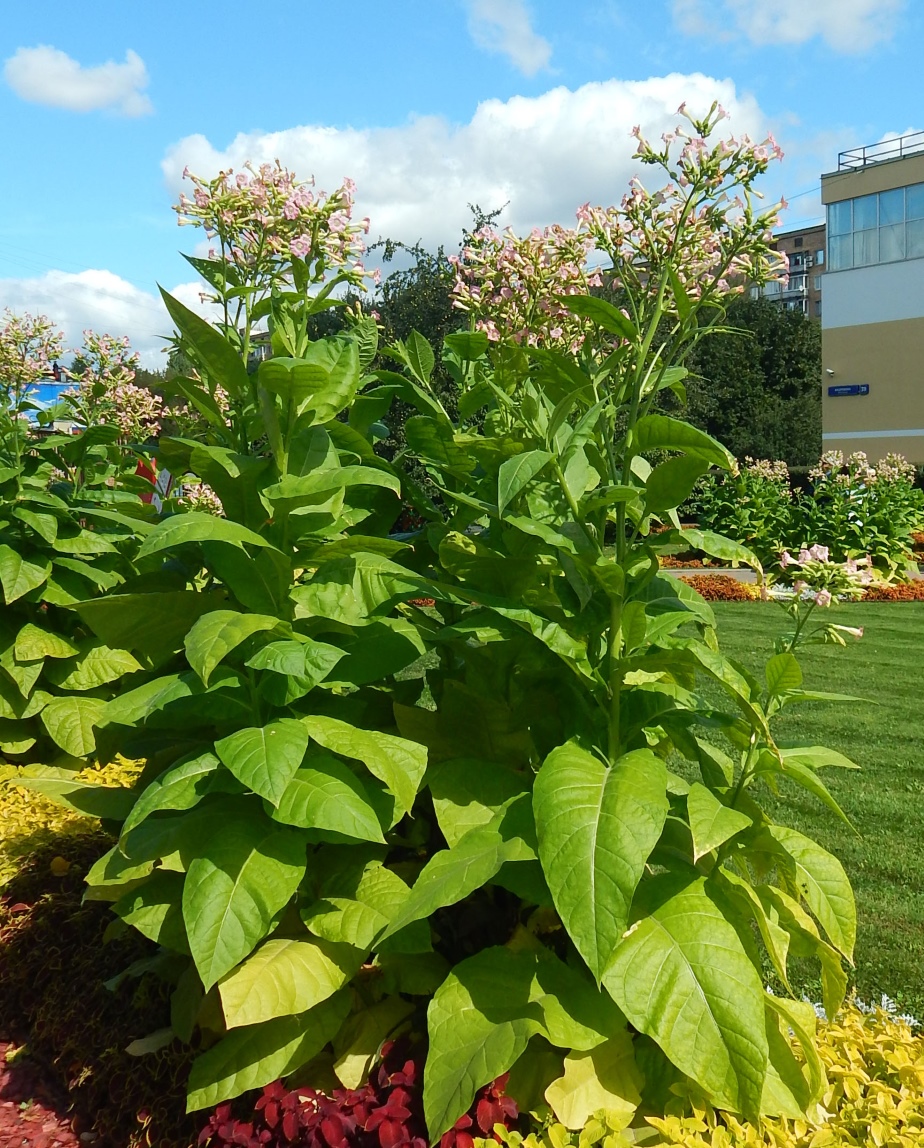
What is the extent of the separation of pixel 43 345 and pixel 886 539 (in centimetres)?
1296

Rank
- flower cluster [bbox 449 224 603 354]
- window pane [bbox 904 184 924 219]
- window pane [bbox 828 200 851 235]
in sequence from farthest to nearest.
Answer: window pane [bbox 828 200 851 235]
window pane [bbox 904 184 924 219]
flower cluster [bbox 449 224 603 354]

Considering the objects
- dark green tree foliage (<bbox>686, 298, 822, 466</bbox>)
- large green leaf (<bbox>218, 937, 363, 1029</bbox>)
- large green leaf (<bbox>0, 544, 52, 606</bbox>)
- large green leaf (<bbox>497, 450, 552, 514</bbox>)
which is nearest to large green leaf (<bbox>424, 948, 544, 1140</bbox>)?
large green leaf (<bbox>218, 937, 363, 1029</bbox>)

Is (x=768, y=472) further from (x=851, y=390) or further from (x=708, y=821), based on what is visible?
(x=851, y=390)

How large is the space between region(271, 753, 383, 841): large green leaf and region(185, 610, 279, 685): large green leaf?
286 mm

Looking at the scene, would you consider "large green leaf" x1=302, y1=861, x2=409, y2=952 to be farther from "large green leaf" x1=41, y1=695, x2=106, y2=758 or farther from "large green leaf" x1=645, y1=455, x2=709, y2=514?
"large green leaf" x1=41, y1=695, x2=106, y2=758

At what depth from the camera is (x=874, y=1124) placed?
1923mm

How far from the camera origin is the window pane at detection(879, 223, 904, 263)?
1389 inches

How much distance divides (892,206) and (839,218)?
6.10 feet

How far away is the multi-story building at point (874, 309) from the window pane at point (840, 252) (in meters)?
0.04

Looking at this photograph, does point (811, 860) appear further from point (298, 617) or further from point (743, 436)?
point (743, 436)

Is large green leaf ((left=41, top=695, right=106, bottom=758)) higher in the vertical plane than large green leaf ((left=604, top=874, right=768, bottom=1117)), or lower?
lower

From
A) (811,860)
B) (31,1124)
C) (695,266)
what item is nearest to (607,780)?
(811,860)

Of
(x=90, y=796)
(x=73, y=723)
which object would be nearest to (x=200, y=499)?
(x=73, y=723)

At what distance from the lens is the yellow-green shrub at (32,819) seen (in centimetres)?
354
